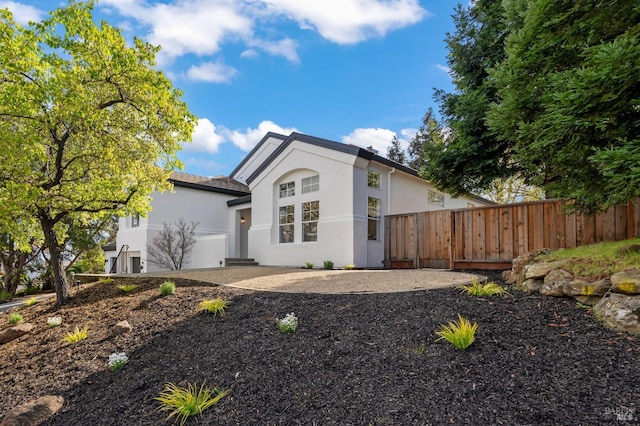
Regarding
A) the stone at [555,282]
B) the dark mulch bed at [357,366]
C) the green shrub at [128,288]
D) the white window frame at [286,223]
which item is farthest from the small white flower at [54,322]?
the stone at [555,282]

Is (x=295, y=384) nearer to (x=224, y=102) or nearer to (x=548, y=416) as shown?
(x=548, y=416)

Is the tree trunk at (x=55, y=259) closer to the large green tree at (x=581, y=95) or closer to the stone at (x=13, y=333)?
the stone at (x=13, y=333)

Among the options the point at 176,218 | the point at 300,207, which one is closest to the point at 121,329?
the point at 300,207

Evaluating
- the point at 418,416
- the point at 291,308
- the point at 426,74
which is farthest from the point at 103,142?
the point at 426,74

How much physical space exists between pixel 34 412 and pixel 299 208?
9.62 m

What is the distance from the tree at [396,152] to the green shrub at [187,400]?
3220 centimetres

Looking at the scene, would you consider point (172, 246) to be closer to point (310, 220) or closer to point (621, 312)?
point (310, 220)

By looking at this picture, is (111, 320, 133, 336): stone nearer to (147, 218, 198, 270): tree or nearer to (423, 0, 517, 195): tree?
(423, 0, 517, 195): tree

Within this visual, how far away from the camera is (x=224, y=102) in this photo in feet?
45.8

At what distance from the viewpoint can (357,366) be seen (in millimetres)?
3344

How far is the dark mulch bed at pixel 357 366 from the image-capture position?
105 inches

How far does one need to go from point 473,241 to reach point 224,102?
10.6 metres

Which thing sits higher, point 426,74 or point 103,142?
point 426,74

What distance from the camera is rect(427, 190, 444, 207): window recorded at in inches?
590
